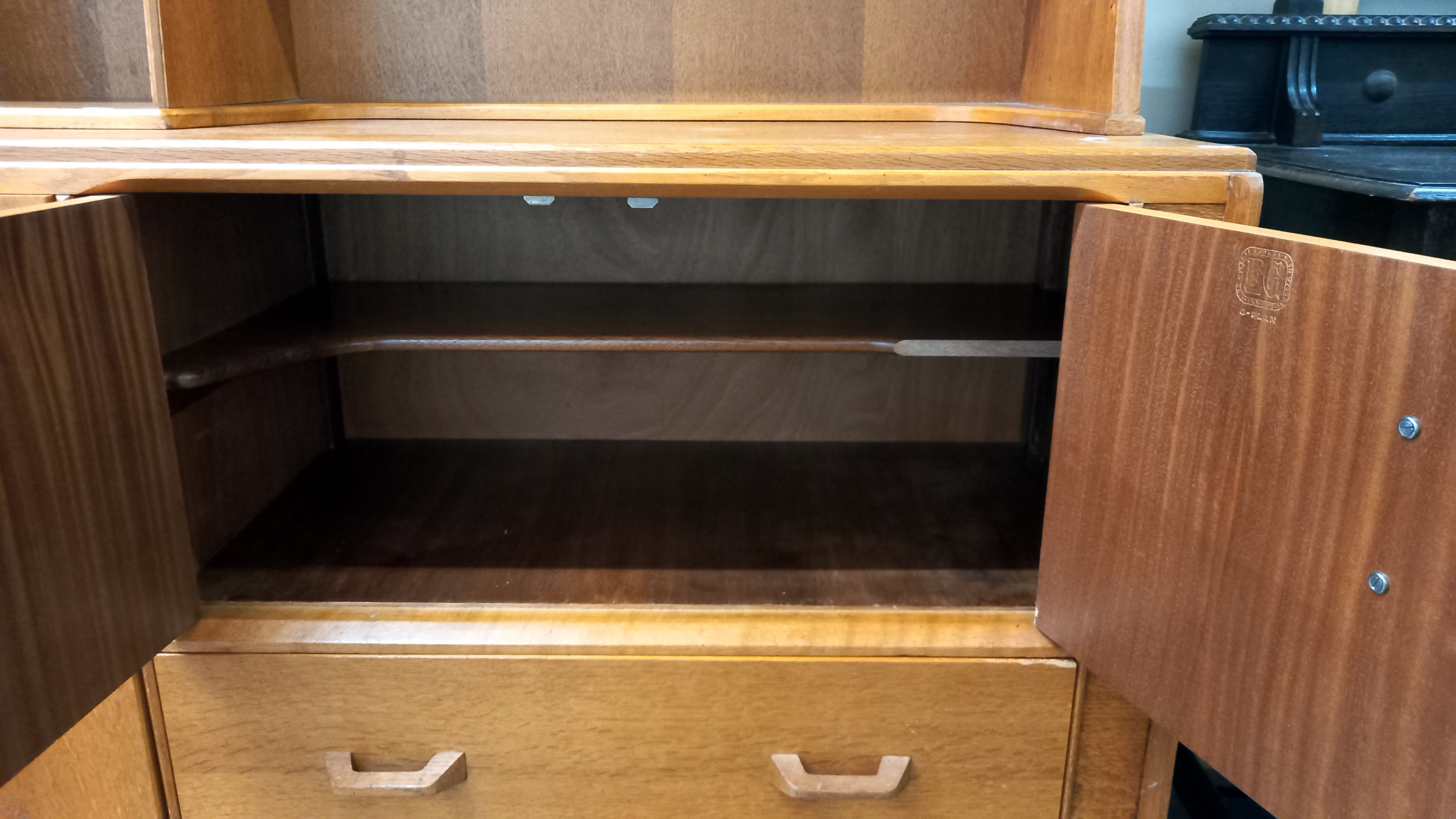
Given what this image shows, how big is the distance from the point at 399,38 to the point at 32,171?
443 mm

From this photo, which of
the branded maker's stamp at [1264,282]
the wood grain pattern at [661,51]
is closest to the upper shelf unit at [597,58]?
the wood grain pattern at [661,51]

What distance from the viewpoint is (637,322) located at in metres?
0.91

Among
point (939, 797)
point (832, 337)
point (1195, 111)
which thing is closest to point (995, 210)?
point (1195, 111)

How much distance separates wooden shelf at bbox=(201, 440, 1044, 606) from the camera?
848mm

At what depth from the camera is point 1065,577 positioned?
73cm

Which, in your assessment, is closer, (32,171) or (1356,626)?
(1356,626)

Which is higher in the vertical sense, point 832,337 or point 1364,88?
point 1364,88

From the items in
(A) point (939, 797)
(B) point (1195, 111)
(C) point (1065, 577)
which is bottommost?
(A) point (939, 797)

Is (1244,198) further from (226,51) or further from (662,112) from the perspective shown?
(226,51)

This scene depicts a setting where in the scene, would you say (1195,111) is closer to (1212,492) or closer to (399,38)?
(1212,492)

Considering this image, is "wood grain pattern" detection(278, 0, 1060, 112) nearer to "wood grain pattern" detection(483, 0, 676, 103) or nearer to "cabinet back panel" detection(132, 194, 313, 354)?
"wood grain pattern" detection(483, 0, 676, 103)

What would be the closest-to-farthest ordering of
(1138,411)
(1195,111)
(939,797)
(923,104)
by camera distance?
(1138,411)
(939,797)
(923,104)
(1195,111)

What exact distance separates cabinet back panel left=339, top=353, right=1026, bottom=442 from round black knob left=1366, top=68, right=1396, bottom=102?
492 millimetres

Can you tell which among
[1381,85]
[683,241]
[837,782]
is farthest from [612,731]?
[1381,85]
